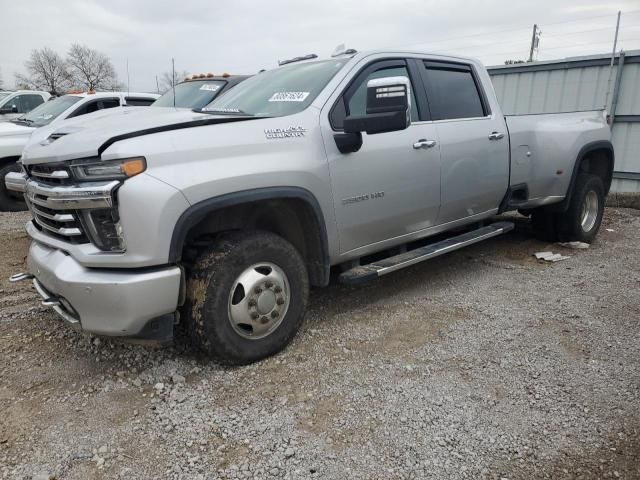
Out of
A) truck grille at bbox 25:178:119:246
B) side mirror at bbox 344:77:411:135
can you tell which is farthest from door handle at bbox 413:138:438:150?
truck grille at bbox 25:178:119:246

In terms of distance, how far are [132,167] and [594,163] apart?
18.0ft

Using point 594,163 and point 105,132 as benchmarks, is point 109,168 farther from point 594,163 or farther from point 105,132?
point 594,163

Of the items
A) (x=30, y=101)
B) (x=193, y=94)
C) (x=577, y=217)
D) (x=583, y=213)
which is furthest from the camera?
(x=30, y=101)

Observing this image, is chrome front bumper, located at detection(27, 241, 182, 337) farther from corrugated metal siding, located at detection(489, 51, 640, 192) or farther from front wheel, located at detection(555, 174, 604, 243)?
corrugated metal siding, located at detection(489, 51, 640, 192)

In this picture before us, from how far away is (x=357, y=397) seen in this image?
2.79m

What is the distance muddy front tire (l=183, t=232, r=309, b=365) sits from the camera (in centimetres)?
284

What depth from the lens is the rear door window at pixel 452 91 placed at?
418 centimetres

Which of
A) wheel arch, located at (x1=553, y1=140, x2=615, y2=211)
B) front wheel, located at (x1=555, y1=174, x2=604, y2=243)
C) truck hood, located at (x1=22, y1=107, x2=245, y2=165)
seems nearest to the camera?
truck hood, located at (x1=22, y1=107, x2=245, y2=165)

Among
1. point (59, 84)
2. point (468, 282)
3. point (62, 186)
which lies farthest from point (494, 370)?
point (59, 84)

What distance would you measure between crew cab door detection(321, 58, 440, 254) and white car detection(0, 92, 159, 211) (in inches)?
196

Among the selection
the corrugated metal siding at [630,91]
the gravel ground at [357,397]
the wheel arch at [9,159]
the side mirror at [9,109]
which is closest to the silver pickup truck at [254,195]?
the gravel ground at [357,397]

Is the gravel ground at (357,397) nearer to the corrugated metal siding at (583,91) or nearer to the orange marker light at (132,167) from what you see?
the orange marker light at (132,167)

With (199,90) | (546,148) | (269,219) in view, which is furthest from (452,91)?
(199,90)

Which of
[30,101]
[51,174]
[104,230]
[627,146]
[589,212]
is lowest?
[589,212]
